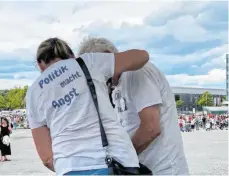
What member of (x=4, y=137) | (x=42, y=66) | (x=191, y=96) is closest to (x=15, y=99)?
(x=191, y=96)

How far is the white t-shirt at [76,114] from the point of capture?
2074 mm

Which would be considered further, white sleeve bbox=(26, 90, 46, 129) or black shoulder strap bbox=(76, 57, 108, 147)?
white sleeve bbox=(26, 90, 46, 129)

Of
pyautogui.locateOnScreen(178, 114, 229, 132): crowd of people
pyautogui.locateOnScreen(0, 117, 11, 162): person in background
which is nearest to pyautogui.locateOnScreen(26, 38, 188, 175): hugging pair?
pyautogui.locateOnScreen(0, 117, 11, 162): person in background

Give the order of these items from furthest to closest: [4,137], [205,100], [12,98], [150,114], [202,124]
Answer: [205,100] < [12,98] < [202,124] < [4,137] < [150,114]

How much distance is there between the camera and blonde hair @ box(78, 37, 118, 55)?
2445 millimetres

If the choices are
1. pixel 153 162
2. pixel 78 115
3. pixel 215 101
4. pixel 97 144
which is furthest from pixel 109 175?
pixel 215 101

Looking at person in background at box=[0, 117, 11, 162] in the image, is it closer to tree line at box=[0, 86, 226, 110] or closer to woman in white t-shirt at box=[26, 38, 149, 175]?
woman in white t-shirt at box=[26, 38, 149, 175]

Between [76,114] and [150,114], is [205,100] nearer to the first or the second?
[150,114]

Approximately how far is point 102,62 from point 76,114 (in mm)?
271

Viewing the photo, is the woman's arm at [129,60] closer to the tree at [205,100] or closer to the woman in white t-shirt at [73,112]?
the woman in white t-shirt at [73,112]

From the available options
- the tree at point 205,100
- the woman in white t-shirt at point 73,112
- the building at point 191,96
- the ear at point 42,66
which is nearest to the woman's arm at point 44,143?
the woman in white t-shirt at point 73,112

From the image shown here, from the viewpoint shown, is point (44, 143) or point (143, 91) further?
point (143, 91)

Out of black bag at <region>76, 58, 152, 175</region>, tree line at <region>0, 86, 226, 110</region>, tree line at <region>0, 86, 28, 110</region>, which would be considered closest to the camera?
black bag at <region>76, 58, 152, 175</region>

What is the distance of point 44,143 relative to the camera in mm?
2256
